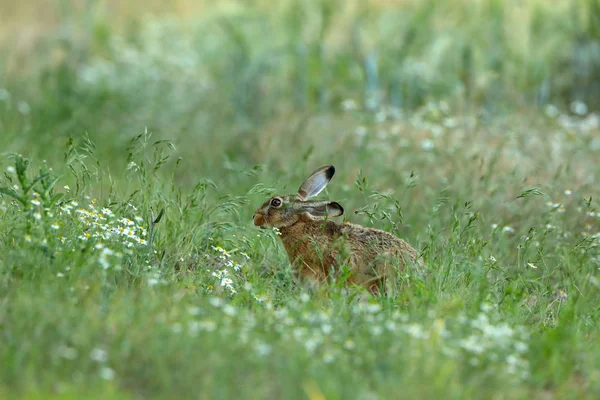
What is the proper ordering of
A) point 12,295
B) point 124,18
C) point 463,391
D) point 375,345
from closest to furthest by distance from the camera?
point 463,391, point 375,345, point 12,295, point 124,18

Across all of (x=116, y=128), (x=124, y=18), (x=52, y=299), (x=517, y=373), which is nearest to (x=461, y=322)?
(x=517, y=373)

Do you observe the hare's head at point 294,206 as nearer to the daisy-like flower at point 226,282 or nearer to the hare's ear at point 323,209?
the hare's ear at point 323,209

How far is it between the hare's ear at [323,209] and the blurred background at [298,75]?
2487 mm

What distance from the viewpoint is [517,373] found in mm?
4223

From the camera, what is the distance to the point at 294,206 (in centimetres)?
648

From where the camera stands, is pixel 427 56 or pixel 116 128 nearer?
pixel 116 128

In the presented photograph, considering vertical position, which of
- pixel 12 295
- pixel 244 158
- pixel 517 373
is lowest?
pixel 244 158

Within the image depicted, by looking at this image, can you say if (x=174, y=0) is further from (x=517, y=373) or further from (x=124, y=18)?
(x=517, y=373)

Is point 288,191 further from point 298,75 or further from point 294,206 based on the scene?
point 298,75

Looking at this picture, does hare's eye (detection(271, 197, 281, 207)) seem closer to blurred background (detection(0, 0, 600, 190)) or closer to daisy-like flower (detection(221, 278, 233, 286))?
daisy-like flower (detection(221, 278, 233, 286))

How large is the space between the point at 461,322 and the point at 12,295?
2191 millimetres

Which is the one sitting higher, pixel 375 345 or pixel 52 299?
pixel 52 299

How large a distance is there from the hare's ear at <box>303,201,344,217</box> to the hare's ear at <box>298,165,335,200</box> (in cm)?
20

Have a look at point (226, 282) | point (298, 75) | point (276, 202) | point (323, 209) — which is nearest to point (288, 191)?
point (276, 202)
